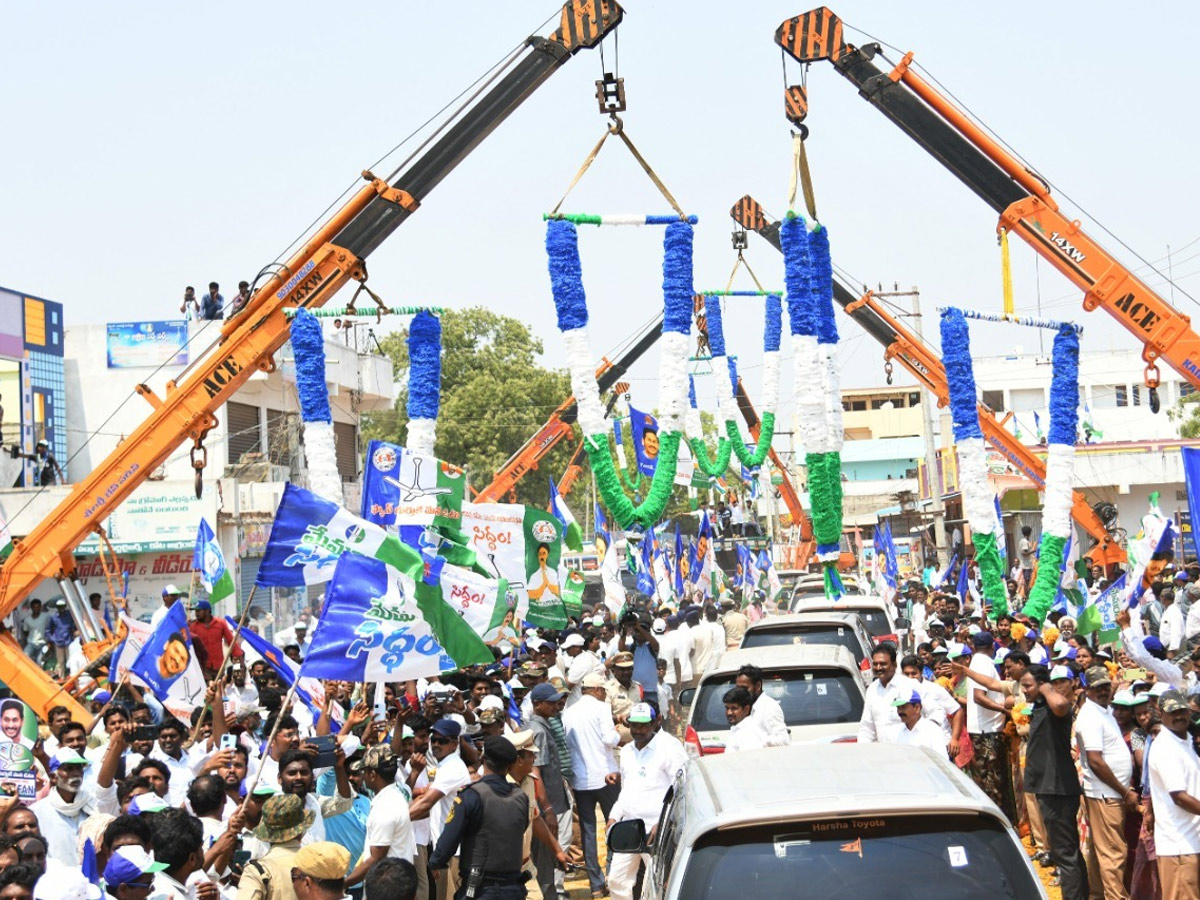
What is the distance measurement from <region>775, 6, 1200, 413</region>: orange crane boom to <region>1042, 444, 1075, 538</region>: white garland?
1311mm

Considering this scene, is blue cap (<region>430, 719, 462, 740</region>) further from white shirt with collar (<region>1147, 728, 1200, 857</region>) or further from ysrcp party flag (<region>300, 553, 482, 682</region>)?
white shirt with collar (<region>1147, 728, 1200, 857</region>)

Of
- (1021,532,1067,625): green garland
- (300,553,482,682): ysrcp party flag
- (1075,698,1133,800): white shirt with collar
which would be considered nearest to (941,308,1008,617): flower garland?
(1021,532,1067,625): green garland

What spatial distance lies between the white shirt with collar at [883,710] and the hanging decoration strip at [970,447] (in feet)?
24.6

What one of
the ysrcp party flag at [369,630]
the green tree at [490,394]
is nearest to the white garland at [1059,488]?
the ysrcp party flag at [369,630]

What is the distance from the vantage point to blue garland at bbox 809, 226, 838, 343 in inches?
645

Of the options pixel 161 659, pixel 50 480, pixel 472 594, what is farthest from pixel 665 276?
pixel 50 480

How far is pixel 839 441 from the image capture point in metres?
17.1

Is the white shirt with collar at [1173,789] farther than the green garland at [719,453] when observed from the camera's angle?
No

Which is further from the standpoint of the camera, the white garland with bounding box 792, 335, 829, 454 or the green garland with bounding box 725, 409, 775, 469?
the green garland with bounding box 725, 409, 775, 469

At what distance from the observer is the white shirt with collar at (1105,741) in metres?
8.25

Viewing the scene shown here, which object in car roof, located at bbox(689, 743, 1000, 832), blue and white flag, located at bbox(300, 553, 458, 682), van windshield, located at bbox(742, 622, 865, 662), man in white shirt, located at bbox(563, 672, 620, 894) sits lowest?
man in white shirt, located at bbox(563, 672, 620, 894)

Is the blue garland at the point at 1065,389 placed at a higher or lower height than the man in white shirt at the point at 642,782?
higher

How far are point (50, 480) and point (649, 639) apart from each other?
18.4m

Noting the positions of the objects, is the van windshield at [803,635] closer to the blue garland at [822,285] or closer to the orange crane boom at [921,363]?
the blue garland at [822,285]
